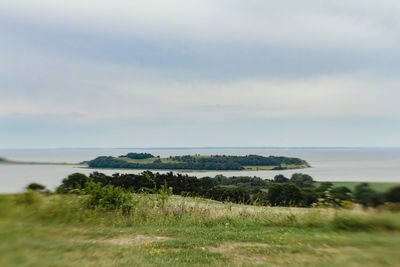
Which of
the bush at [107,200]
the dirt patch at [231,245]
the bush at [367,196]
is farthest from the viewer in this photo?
the bush at [107,200]

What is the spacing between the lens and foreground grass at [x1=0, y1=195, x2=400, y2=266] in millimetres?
4191

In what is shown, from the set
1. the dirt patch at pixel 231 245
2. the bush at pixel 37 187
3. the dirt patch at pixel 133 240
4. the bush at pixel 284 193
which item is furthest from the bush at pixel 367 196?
the bush at pixel 284 193

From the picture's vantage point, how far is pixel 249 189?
28.0 meters

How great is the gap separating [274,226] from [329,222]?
1538 millimetres

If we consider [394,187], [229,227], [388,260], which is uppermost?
[394,187]

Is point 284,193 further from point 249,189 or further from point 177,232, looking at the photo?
point 177,232

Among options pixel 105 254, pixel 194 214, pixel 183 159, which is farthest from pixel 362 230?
pixel 183 159

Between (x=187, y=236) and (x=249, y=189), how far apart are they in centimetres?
2227

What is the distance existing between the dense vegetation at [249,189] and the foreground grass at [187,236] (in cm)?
114

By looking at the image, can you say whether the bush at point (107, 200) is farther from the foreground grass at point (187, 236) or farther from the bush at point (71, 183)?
the bush at point (71, 183)

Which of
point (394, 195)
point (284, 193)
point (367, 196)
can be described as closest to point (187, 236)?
point (367, 196)

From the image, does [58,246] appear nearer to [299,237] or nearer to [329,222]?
[299,237]

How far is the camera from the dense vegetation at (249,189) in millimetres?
8234

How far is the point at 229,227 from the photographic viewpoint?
25.4 feet
